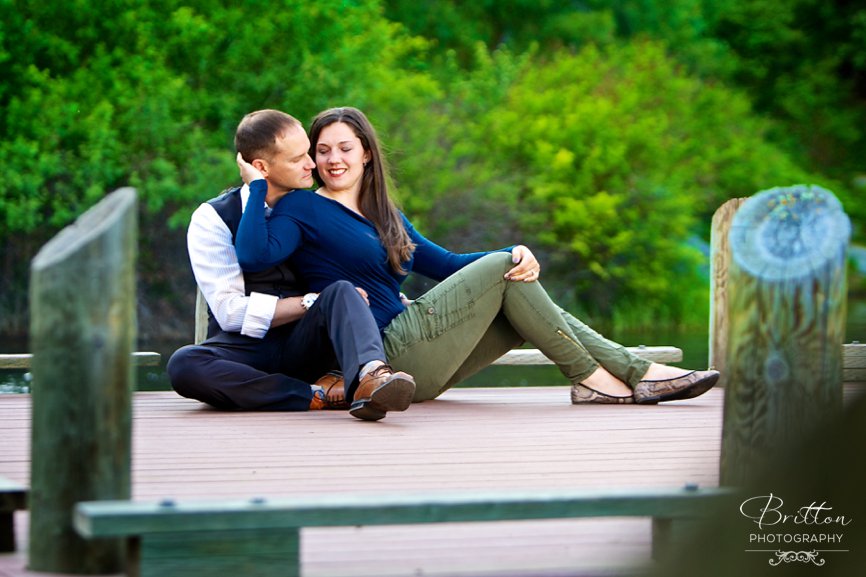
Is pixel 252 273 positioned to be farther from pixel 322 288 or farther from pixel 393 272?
pixel 393 272

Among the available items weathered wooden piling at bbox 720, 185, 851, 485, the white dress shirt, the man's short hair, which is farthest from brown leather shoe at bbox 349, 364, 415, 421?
weathered wooden piling at bbox 720, 185, 851, 485

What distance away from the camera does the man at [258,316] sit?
4688 millimetres

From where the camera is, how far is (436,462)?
364 centimetres

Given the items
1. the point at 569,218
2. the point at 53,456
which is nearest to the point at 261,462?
the point at 53,456

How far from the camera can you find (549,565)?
2602 millimetres

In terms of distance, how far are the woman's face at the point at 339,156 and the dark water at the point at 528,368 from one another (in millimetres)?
2976

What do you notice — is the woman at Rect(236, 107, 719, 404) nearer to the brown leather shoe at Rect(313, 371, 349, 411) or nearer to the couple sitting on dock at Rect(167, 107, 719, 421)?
the couple sitting on dock at Rect(167, 107, 719, 421)

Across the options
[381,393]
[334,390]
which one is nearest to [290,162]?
[334,390]

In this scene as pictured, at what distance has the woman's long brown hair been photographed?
16.1 ft

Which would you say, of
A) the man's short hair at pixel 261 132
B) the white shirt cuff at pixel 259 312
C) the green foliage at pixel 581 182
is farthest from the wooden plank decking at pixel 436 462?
the green foliage at pixel 581 182

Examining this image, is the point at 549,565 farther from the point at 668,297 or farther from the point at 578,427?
the point at 668,297

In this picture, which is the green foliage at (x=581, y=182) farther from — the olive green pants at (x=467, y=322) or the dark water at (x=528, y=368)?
the olive green pants at (x=467, y=322)

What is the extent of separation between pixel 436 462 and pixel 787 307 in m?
1.25

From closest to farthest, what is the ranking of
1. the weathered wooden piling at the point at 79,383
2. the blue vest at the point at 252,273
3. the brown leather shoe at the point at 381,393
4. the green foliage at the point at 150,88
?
the weathered wooden piling at the point at 79,383, the brown leather shoe at the point at 381,393, the blue vest at the point at 252,273, the green foliage at the point at 150,88
